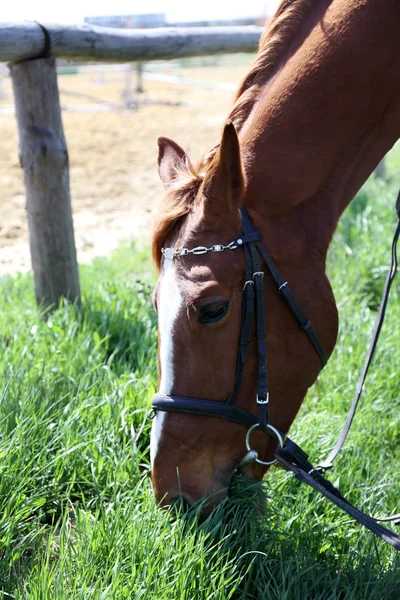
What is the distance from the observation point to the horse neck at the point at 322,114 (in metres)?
2.18

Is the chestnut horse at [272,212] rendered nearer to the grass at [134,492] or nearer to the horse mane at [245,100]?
the horse mane at [245,100]

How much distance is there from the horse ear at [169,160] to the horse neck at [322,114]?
0.98 feet

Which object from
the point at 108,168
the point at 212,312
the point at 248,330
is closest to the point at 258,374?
the point at 248,330

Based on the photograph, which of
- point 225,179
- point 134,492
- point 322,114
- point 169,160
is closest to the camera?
point 225,179

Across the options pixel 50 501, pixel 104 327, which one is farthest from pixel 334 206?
pixel 104 327

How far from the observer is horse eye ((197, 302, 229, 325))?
6.66ft

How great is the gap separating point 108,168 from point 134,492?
700cm

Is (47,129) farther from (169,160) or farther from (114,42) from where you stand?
(169,160)

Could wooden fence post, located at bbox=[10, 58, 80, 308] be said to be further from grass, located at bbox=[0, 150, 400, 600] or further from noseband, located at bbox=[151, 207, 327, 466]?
noseband, located at bbox=[151, 207, 327, 466]

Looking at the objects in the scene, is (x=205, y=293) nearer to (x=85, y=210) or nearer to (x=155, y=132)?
(x=85, y=210)

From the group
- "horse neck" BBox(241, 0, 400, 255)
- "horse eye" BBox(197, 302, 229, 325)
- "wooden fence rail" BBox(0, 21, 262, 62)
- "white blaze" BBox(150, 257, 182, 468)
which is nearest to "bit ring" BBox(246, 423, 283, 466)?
"white blaze" BBox(150, 257, 182, 468)

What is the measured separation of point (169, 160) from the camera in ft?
8.01

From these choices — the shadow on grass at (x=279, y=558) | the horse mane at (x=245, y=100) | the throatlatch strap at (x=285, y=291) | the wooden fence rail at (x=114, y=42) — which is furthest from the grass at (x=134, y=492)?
the wooden fence rail at (x=114, y=42)

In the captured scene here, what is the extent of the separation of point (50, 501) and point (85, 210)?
5.01 m
